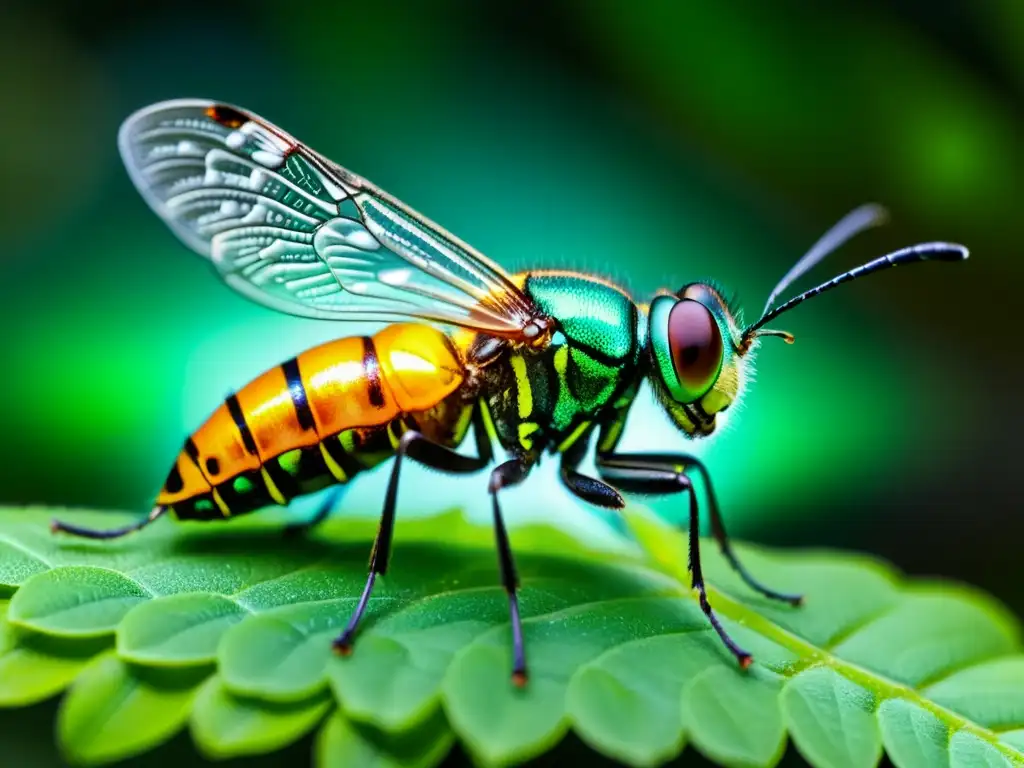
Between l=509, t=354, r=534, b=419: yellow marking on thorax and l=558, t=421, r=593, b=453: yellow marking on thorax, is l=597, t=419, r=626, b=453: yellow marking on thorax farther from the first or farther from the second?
l=509, t=354, r=534, b=419: yellow marking on thorax

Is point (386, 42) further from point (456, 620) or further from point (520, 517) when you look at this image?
point (456, 620)

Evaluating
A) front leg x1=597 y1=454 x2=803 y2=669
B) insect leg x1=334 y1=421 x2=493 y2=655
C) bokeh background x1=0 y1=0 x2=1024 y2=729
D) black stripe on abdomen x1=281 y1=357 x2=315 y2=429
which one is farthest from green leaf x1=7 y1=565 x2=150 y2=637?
bokeh background x1=0 y1=0 x2=1024 y2=729

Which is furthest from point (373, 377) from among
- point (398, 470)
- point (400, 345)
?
point (398, 470)

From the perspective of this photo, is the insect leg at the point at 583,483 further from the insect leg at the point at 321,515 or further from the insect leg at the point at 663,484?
→ the insect leg at the point at 321,515

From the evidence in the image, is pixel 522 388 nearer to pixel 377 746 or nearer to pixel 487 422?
pixel 487 422

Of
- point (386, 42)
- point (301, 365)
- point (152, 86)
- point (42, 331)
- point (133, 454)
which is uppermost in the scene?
point (386, 42)

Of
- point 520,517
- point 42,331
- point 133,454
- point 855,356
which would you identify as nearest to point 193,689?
point 520,517

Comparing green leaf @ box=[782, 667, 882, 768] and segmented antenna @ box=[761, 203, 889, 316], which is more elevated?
segmented antenna @ box=[761, 203, 889, 316]
